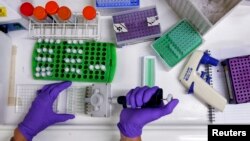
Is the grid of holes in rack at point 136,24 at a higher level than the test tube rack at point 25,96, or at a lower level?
higher

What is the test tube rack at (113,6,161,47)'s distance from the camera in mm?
1177

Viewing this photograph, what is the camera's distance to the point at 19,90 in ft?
3.98

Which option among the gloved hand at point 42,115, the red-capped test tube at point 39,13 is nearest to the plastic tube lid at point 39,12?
the red-capped test tube at point 39,13

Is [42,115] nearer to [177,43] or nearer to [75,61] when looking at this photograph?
[75,61]

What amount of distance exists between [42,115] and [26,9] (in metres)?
0.36

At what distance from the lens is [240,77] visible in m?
1.14

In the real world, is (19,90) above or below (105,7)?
below

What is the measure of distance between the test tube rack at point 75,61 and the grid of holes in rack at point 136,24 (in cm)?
8

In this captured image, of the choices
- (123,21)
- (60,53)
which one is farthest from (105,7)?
(60,53)

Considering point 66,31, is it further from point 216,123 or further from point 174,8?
point 216,123

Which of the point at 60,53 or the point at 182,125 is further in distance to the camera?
the point at 60,53

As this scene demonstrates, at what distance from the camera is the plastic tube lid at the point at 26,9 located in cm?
112

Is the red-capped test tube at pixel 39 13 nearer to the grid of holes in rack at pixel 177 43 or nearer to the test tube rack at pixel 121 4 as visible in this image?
the test tube rack at pixel 121 4

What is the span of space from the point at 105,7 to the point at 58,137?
1.56 feet
